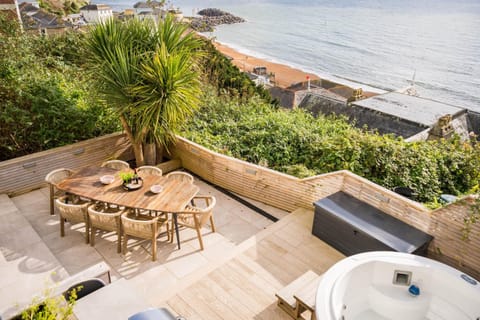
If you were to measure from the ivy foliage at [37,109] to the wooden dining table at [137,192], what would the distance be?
1.67 m

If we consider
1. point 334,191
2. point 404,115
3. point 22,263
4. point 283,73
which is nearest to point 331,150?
point 334,191

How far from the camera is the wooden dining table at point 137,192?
4340 mm

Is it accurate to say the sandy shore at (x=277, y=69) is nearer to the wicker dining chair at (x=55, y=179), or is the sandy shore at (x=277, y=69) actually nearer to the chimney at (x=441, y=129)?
the chimney at (x=441, y=129)

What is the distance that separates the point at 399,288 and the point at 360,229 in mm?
744

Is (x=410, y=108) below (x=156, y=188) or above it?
below

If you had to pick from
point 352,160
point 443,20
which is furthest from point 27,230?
point 443,20

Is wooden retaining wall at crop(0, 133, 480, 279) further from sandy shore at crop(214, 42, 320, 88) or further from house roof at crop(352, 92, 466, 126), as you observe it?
sandy shore at crop(214, 42, 320, 88)

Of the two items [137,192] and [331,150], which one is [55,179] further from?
[331,150]

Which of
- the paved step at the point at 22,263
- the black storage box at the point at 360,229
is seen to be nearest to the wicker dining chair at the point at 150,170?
the paved step at the point at 22,263

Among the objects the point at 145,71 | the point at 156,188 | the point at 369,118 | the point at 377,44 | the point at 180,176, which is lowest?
the point at 369,118

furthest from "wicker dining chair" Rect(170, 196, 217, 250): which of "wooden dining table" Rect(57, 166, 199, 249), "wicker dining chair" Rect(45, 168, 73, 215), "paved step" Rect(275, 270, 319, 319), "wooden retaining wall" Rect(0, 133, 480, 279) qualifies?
"wicker dining chair" Rect(45, 168, 73, 215)

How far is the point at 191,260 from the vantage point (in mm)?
4430

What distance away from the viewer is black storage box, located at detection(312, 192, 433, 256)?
157 inches

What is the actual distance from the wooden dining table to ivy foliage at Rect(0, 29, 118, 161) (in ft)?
5.50
